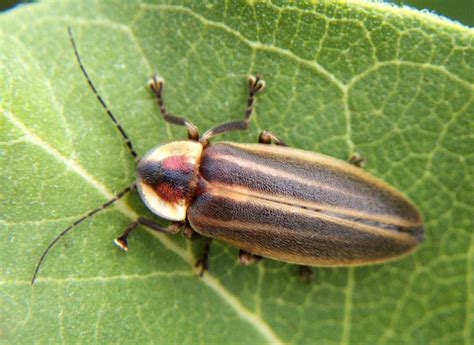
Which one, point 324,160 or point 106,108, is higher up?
point 324,160

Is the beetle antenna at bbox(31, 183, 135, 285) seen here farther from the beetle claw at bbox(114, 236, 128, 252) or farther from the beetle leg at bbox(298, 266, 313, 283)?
the beetle leg at bbox(298, 266, 313, 283)

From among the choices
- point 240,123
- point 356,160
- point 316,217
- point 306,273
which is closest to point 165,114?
point 240,123

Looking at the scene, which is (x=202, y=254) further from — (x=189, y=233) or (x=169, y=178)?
(x=169, y=178)

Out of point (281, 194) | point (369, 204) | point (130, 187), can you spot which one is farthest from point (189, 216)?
point (369, 204)

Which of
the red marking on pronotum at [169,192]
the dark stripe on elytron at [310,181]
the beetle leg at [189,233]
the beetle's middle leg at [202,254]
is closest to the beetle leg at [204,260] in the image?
the beetle's middle leg at [202,254]

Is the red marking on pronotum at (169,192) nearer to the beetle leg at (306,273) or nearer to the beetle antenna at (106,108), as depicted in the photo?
the beetle antenna at (106,108)

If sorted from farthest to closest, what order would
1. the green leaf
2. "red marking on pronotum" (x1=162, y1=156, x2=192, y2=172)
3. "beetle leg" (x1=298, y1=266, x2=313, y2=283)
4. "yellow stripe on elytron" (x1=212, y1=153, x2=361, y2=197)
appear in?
"beetle leg" (x1=298, y1=266, x2=313, y2=283)
"red marking on pronotum" (x1=162, y1=156, x2=192, y2=172)
"yellow stripe on elytron" (x1=212, y1=153, x2=361, y2=197)
the green leaf

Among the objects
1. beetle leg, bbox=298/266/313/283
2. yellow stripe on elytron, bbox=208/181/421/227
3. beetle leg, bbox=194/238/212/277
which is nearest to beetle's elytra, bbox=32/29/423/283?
yellow stripe on elytron, bbox=208/181/421/227
